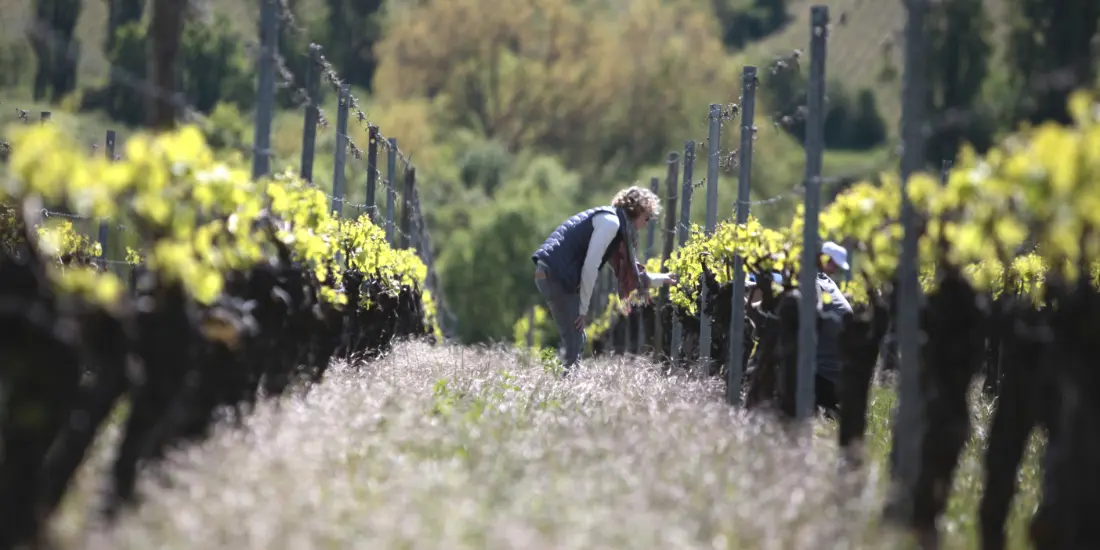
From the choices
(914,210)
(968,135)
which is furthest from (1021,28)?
(914,210)

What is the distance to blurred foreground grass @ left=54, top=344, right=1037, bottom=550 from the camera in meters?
5.66

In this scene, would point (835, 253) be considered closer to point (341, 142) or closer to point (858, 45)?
point (341, 142)

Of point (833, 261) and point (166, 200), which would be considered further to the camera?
point (833, 261)

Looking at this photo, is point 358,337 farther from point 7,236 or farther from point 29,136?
point 29,136

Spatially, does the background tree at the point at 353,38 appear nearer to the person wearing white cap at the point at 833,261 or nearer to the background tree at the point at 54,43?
the background tree at the point at 54,43

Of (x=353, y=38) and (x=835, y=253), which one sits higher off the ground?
(x=353, y=38)

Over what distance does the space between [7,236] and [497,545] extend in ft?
32.7

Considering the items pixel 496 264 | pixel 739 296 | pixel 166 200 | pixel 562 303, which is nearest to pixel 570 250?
→ pixel 562 303

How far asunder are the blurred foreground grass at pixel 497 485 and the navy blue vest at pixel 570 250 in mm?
3087

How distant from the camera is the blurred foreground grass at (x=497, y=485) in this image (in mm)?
5660

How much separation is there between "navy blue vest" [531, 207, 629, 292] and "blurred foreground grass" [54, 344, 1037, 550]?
3.09 metres

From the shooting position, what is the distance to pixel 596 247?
1358 cm

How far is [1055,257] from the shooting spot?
6.95 meters

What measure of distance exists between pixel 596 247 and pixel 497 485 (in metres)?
6.60
